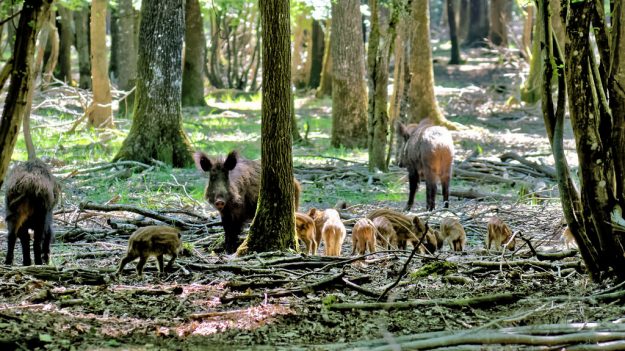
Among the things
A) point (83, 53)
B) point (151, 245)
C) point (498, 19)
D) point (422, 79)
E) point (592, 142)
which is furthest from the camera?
point (498, 19)

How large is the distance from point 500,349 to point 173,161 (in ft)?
36.5

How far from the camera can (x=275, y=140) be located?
806 centimetres

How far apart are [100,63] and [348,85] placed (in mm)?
5632

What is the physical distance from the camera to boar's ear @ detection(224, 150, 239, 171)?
9.42 meters

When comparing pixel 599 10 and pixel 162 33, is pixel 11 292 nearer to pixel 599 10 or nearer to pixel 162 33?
pixel 599 10

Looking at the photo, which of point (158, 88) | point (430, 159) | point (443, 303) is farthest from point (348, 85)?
point (443, 303)

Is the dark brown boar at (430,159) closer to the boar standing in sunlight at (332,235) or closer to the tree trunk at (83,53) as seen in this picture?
the boar standing in sunlight at (332,235)

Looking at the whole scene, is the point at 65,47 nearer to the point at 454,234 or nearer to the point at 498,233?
the point at 454,234

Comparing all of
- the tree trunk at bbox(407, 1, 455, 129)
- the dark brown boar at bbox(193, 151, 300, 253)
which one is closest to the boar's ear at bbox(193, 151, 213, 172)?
the dark brown boar at bbox(193, 151, 300, 253)

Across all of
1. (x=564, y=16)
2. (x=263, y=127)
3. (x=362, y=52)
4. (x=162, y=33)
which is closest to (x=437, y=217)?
(x=263, y=127)

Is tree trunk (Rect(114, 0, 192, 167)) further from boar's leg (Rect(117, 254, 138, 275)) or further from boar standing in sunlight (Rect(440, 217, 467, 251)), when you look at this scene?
boar's leg (Rect(117, 254, 138, 275))

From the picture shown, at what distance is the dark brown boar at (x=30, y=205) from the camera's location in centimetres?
801

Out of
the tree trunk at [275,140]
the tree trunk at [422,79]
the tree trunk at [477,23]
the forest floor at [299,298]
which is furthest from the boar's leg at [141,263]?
the tree trunk at [477,23]

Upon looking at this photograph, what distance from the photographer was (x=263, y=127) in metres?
8.12
